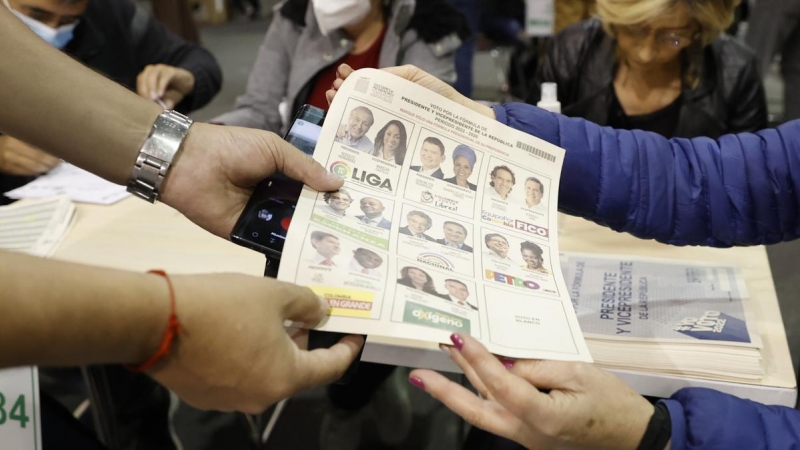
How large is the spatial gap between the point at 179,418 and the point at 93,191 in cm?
69

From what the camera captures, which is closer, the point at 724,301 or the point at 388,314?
the point at 388,314

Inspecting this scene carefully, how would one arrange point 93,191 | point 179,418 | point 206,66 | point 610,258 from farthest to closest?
point 206,66
point 179,418
point 93,191
point 610,258

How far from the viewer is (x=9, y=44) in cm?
82

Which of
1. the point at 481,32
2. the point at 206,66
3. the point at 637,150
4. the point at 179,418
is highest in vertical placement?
the point at 481,32

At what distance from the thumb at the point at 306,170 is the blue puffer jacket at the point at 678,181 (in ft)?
0.97

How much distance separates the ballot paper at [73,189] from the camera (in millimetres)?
1282

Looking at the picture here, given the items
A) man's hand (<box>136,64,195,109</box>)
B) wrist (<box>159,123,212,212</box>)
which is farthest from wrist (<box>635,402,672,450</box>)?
man's hand (<box>136,64,195,109</box>)

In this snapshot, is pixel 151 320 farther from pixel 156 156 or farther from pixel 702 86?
pixel 702 86

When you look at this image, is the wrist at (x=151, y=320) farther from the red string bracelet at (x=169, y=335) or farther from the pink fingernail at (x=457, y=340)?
the pink fingernail at (x=457, y=340)

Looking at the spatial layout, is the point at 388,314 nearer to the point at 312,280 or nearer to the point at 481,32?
the point at 312,280

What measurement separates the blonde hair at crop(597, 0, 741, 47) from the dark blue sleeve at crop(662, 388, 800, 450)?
861 mm

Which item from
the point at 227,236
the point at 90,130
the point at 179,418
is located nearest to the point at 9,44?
the point at 90,130

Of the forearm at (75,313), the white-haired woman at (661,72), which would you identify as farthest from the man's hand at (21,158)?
the white-haired woman at (661,72)

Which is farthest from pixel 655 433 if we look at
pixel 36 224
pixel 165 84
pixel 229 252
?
pixel 165 84
